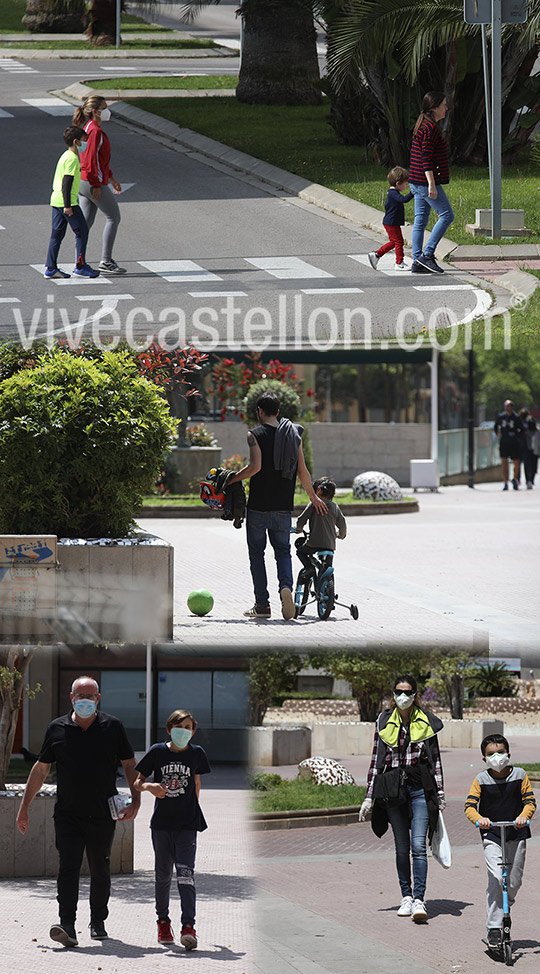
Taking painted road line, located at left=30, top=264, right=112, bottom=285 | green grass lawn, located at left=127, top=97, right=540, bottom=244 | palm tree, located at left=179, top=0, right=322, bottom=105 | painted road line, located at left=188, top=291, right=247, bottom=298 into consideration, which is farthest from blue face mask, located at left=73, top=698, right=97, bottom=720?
A: palm tree, located at left=179, top=0, right=322, bottom=105

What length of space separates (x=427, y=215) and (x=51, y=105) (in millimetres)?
13700

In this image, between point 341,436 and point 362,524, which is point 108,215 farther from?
point 341,436

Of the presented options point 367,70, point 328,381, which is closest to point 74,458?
point 367,70

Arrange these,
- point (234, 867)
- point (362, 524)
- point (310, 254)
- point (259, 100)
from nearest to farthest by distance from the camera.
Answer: point (234, 867)
point (362, 524)
point (310, 254)
point (259, 100)

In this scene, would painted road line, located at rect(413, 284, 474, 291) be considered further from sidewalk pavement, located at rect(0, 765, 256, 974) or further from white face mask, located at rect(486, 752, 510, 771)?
white face mask, located at rect(486, 752, 510, 771)

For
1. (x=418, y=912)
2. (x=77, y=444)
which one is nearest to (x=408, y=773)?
(x=418, y=912)

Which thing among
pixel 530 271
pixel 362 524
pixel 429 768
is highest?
pixel 530 271

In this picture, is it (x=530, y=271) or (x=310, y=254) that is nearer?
(x=530, y=271)

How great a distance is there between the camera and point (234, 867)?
33.3 ft

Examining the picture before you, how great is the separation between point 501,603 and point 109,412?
267 cm

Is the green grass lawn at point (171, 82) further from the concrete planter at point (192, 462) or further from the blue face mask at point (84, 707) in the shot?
the blue face mask at point (84, 707)

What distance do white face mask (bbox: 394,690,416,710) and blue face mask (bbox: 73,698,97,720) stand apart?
1648mm

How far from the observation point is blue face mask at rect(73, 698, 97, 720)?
643 centimetres

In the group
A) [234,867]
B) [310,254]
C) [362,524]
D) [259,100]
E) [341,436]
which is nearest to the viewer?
[234,867]
